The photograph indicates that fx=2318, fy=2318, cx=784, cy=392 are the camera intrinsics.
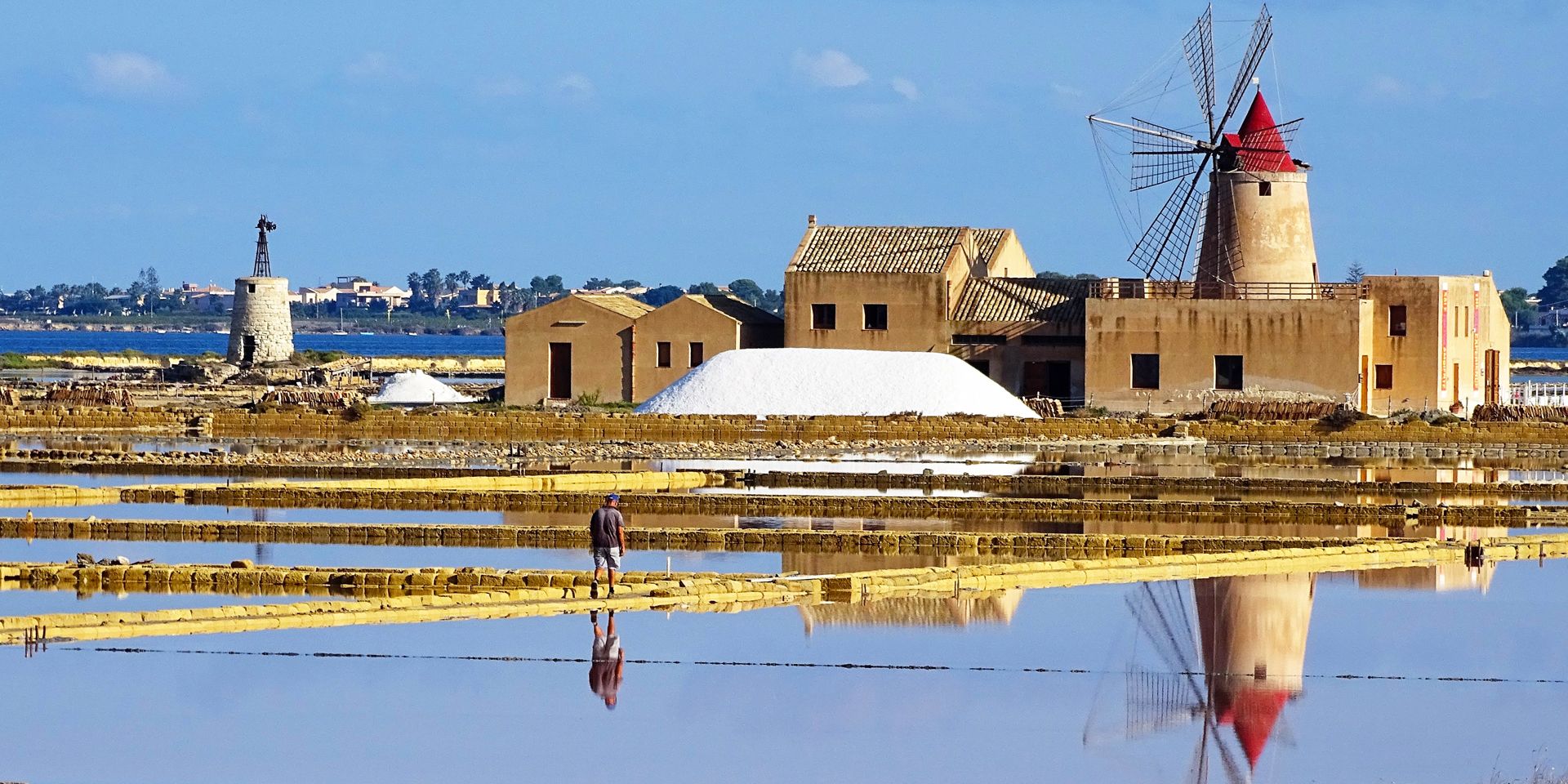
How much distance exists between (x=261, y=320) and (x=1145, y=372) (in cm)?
2456

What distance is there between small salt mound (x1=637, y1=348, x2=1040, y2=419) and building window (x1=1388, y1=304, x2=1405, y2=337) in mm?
6004

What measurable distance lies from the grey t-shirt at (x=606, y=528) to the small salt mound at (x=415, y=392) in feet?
90.2

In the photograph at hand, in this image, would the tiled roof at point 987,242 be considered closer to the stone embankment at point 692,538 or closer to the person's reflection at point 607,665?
the stone embankment at point 692,538

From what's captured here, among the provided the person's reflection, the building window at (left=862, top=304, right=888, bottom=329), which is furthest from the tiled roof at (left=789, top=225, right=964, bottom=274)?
the person's reflection

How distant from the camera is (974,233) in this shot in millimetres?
39031

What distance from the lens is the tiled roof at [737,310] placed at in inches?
1507

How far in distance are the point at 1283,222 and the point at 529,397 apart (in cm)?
1246

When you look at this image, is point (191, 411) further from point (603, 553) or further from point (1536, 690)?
point (1536, 690)

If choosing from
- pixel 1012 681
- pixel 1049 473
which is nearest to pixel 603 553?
pixel 1012 681

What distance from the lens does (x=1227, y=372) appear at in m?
34.8

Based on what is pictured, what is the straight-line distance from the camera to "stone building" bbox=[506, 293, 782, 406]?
123ft

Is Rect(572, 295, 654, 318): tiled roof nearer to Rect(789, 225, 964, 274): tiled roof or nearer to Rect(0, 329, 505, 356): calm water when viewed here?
Rect(789, 225, 964, 274): tiled roof

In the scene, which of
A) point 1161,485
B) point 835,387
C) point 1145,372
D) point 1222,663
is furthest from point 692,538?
point 1145,372

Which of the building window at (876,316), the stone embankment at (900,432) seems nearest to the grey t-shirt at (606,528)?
the stone embankment at (900,432)
